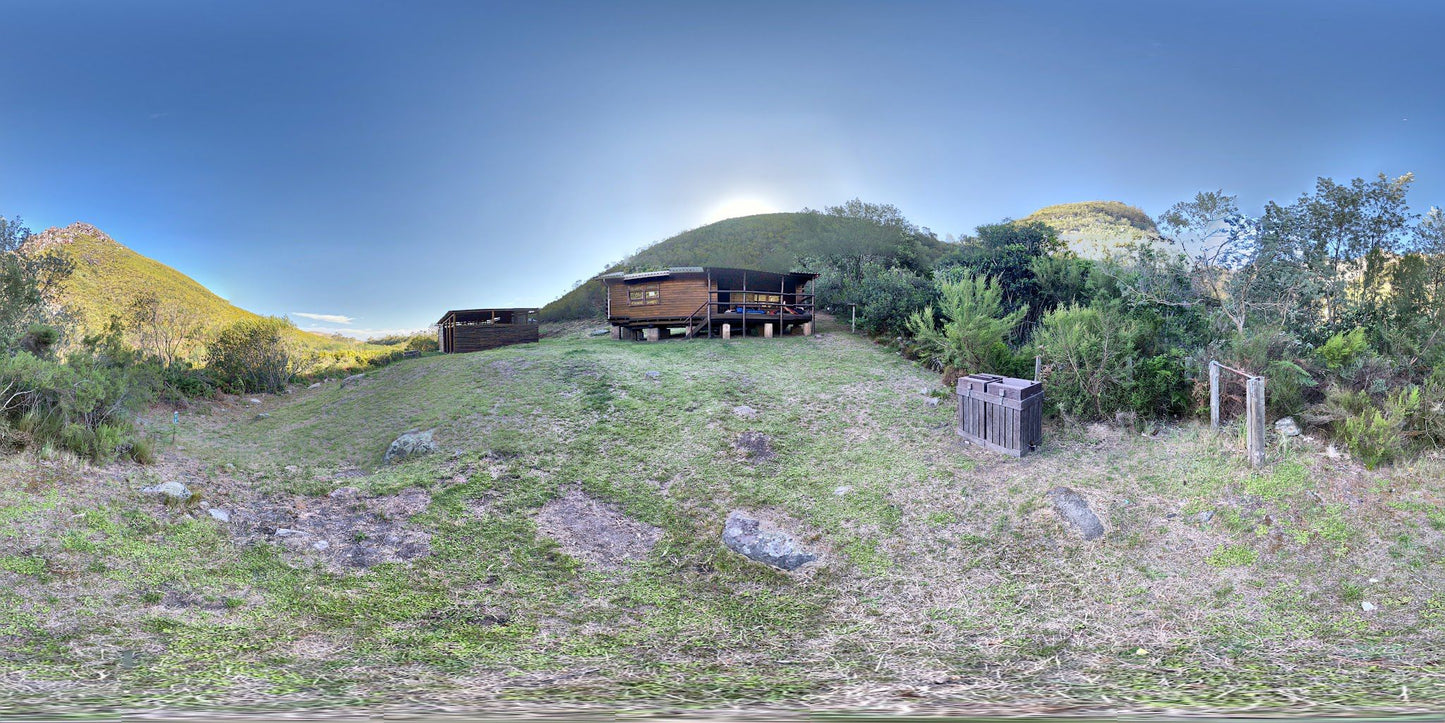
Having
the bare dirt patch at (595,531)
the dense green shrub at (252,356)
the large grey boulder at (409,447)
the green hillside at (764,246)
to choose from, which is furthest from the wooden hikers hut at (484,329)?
the bare dirt patch at (595,531)

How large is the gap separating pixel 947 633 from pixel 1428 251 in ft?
58.3

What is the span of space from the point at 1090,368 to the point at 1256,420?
3.06 m

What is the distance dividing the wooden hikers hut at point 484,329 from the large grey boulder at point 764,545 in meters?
21.8

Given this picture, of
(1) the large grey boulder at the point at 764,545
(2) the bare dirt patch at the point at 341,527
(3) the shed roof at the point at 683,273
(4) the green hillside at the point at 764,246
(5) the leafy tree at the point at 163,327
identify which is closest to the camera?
(2) the bare dirt patch at the point at 341,527

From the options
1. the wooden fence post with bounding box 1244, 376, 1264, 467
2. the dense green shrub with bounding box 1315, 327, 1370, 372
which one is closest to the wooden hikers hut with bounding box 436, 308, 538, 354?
the wooden fence post with bounding box 1244, 376, 1264, 467

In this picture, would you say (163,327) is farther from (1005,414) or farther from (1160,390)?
(1160,390)

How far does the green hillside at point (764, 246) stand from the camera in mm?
43469

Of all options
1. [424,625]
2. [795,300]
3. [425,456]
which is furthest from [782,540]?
[795,300]

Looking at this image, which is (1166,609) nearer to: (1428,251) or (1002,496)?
(1002,496)

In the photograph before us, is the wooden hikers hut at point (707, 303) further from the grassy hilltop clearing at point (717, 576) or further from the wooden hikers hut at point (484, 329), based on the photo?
the grassy hilltop clearing at point (717, 576)

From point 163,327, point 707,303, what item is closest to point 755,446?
point 707,303

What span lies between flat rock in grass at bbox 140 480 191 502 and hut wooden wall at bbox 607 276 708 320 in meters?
20.0

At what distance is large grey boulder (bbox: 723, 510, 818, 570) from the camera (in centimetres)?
754

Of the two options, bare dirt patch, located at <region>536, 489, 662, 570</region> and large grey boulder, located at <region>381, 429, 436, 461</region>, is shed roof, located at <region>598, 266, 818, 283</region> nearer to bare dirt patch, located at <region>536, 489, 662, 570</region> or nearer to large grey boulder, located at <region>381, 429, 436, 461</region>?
large grey boulder, located at <region>381, 429, 436, 461</region>
